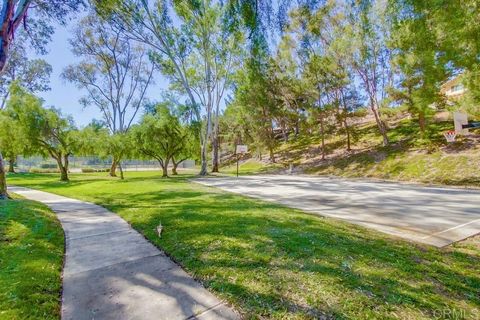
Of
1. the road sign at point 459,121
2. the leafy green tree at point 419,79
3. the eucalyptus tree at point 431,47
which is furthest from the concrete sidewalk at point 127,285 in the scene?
the leafy green tree at point 419,79

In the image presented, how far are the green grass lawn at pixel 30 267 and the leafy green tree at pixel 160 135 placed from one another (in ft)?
50.7

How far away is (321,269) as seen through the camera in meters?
2.98

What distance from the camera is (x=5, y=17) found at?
6.71m

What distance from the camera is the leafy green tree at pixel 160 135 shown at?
66.6 ft

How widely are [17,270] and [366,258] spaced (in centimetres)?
417

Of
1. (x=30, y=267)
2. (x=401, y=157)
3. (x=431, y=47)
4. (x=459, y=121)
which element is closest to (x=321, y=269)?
(x=30, y=267)

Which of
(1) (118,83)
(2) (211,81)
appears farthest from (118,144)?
(2) (211,81)

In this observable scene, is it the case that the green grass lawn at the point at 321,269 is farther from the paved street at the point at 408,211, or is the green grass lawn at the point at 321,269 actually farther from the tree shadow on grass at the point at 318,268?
the paved street at the point at 408,211

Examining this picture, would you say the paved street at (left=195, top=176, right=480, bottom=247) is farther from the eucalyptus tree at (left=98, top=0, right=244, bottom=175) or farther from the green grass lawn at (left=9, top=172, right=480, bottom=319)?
the eucalyptus tree at (left=98, top=0, right=244, bottom=175)

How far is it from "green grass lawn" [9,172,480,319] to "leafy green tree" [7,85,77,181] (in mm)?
18566

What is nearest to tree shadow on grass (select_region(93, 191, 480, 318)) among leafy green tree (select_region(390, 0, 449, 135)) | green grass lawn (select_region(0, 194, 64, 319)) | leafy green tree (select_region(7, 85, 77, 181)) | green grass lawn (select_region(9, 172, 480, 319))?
green grass lawn (select_region(9, 172, 480, 319))

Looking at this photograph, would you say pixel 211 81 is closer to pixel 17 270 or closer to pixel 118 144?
pixel 118 144

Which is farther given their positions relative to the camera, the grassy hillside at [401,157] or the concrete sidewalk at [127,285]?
the grassy hillside at [401,157]

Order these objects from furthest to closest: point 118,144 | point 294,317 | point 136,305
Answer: point 118,144 < point 136,305 < point 294,317
